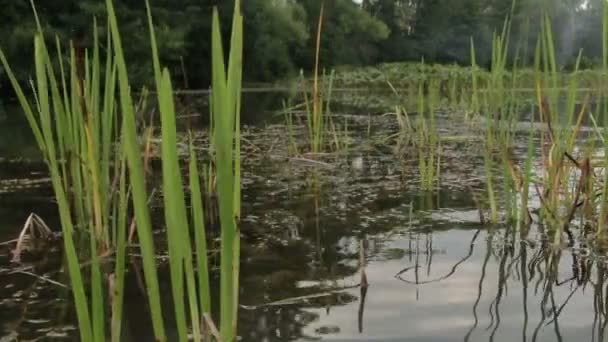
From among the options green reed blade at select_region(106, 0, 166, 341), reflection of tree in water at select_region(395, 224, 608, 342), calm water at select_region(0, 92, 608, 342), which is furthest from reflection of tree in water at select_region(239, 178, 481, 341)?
green reed blade at select_region(106, 0, 166, 341)

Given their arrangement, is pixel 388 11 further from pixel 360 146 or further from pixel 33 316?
pixel 33 316

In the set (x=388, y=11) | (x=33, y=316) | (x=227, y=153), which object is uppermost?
(x=388, y=11)

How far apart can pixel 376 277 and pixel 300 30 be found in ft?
48.6

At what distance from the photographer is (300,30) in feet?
Result: 51.5

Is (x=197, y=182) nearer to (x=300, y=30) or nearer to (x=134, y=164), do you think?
(x=134, y=164)

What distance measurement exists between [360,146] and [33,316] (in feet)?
8.81

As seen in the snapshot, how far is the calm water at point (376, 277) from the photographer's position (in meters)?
1.10

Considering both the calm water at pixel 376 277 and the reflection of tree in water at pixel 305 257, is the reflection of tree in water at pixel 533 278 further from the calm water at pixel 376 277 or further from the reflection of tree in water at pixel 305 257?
the reflection of tree in water at pixel 305 257

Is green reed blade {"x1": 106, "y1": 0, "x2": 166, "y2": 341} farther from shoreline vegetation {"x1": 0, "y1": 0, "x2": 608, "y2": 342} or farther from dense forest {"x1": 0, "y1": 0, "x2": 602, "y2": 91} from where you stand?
dense forest {"x1": 0, "y1": 0, "x2": 602, "y2": 91}

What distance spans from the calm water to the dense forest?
0.50m

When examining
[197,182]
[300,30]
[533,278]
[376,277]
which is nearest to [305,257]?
[376,277]

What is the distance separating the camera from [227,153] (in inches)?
26.7

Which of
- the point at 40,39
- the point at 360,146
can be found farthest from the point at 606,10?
the point at 360,146

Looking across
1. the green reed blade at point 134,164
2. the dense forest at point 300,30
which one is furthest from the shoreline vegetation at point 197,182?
the dense forest at point 300,30
